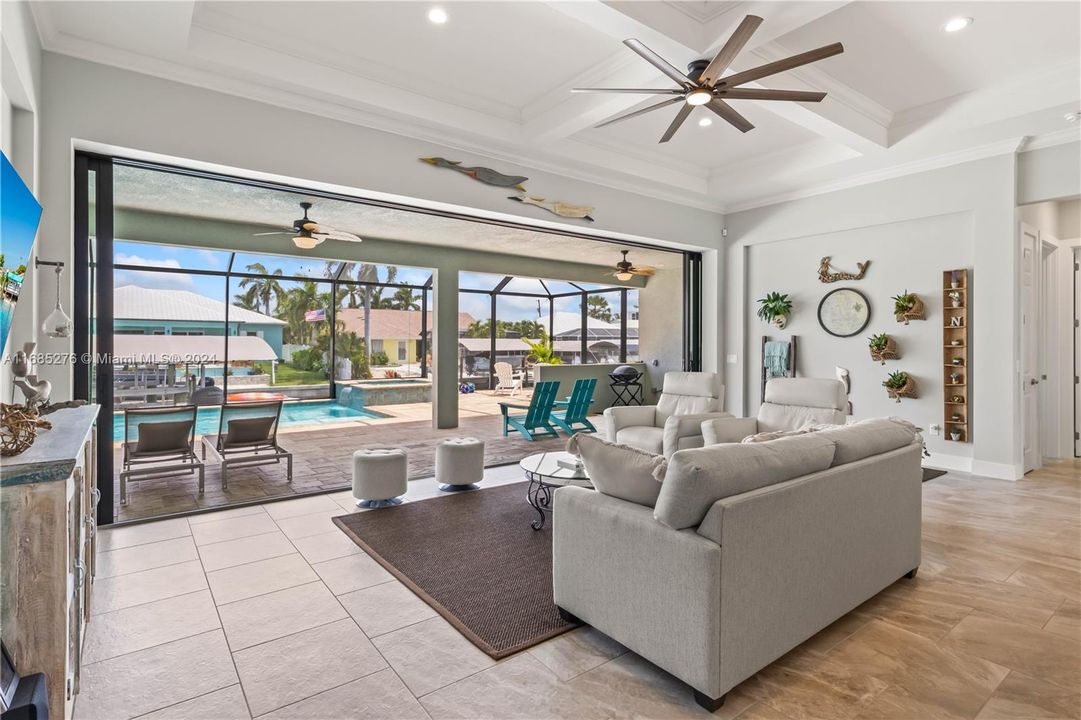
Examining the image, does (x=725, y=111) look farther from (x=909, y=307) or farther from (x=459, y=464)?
(x=909, y=307)

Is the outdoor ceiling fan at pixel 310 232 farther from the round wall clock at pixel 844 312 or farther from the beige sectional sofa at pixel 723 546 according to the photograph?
the round wall clock at pixel 844 312

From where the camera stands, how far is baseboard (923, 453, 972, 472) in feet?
18.2

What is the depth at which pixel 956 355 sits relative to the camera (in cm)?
556

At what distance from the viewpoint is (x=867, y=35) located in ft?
12.8

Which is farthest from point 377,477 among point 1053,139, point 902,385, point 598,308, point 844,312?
point 598,308

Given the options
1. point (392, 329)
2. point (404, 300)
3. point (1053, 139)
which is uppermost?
point (1053, 139)

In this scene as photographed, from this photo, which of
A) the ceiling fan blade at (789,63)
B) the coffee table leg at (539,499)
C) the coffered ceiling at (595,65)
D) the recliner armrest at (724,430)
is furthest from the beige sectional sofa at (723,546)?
the coffered ceiling at (595,65)

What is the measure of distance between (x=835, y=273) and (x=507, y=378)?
7.33 meters

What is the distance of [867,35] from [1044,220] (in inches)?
147

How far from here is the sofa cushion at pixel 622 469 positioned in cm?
218

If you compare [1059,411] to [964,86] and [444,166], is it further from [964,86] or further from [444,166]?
[444,166]

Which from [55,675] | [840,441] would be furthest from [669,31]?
[55,675]

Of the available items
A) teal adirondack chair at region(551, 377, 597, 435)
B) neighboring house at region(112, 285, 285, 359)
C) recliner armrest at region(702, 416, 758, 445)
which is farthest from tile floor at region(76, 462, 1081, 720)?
neighboring house at region(112, 285, 285, 359)

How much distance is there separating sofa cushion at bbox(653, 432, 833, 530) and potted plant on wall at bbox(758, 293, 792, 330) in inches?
199
